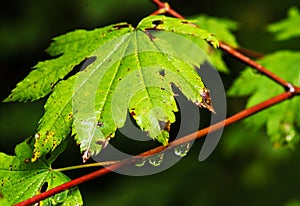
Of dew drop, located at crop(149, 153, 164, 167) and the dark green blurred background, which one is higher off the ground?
the dark green blurred background

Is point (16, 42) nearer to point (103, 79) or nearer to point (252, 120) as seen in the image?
point (252, 120)

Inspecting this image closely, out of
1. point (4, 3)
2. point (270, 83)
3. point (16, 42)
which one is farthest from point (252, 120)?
A: point (4, 3)

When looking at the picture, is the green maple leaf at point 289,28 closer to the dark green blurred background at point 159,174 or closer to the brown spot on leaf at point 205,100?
the dark green blurred background at point 159,174

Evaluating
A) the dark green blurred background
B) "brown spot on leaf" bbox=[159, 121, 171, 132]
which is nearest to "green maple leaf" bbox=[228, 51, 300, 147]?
"brown spot on leaf" bbox=[159, 121, 171, 132]

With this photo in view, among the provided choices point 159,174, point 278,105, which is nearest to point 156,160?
point 278,105

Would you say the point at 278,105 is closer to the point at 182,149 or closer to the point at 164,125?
the point at 182,149

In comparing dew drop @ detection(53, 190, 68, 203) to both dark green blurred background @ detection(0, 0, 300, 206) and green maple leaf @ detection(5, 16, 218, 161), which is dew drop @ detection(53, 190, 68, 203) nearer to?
green maple leaf @ detection(5, 16, 218, 161)

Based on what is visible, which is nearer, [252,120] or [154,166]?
[154,166]
